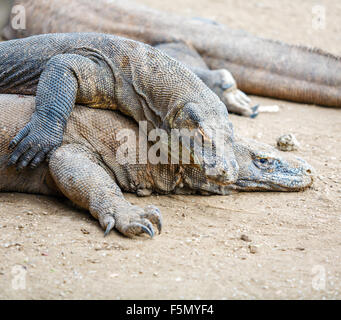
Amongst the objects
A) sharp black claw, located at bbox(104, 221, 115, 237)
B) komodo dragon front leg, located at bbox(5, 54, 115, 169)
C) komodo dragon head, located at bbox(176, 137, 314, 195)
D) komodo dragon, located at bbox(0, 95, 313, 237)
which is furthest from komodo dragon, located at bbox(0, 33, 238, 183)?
sharp black claw, located at bbox(104, 221, 115, 237)

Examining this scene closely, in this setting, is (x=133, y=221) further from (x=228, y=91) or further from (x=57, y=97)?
(x=228, y=91)

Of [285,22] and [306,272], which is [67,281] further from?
[285,22]

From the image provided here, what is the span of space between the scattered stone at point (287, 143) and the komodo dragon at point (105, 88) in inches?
53.8

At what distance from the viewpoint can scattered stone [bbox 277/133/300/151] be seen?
15.9 ft

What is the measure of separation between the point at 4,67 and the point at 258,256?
235 cm

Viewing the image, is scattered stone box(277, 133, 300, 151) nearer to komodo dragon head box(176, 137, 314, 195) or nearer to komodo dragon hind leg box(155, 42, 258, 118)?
komodo dragon head box(176, 137, 314, 195)

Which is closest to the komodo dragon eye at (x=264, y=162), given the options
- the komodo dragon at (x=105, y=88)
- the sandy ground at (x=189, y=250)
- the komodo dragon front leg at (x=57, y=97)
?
the sandy ground at (x=189, y=250)

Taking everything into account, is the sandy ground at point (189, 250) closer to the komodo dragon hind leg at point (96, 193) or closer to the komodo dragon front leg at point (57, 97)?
the komodo dragon hind leg at point (96, 193)

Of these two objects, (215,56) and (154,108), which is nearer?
(154,108)

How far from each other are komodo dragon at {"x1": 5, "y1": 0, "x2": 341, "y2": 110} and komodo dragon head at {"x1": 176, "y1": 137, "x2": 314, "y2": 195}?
255 cm

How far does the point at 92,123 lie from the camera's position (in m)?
3.85

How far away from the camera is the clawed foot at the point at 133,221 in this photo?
10.5 ft

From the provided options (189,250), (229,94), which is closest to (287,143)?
(229,94)
